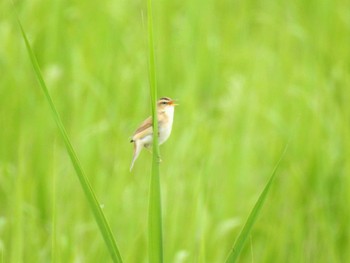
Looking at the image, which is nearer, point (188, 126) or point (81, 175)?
point (81, 175)

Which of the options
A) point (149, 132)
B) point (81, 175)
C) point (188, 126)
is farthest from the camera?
point (188, 126)

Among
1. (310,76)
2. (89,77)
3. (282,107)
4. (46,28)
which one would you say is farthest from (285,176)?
(46,28)

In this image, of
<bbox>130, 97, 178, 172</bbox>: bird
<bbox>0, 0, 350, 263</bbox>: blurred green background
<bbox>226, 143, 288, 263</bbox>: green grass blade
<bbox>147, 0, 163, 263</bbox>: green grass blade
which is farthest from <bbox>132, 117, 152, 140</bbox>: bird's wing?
<bbox>0, 0, 350, 263</bbox>: blurred green background

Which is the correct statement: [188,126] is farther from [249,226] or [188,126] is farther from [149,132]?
[249,226]

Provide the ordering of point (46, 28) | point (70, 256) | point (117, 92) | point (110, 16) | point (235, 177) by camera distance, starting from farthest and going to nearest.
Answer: point (110, 16) < point (46, 28) < point (117, 92) < point (235, 177) < point (70, 256)

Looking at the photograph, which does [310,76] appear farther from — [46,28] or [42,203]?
[42,203]

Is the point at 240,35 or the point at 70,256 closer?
the point at 70,256

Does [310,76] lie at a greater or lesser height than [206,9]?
lesser

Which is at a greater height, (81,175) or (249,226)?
(81,175)

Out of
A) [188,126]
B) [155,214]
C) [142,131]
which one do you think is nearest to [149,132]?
[142,131]
